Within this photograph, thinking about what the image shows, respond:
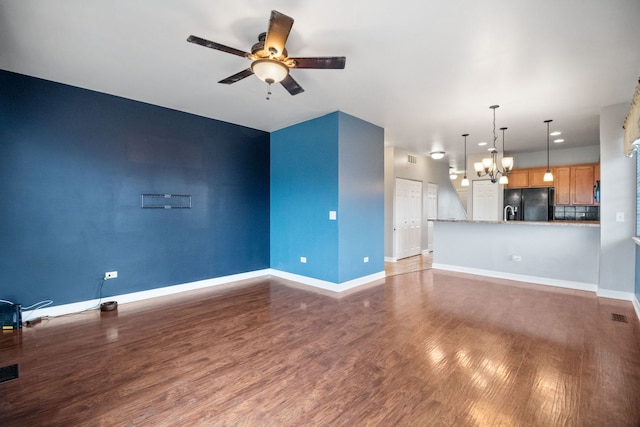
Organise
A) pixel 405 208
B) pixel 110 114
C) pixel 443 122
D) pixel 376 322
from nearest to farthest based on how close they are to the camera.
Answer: pixel 376 322, pixel 110 114, pixel 443 122, pixel 405 208

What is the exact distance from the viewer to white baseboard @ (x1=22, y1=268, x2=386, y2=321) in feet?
11.5

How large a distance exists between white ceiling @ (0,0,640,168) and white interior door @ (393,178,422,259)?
3.02 meters

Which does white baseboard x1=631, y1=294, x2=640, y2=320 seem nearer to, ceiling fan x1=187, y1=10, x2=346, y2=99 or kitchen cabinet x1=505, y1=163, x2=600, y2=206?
kitchen cabinet x1=505, y1=163, x2=600, y2=206

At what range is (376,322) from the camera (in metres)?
3.29

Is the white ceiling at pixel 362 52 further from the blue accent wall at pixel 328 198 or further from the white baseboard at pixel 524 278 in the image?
the white baseboard at pixel 524 278

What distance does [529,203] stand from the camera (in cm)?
697

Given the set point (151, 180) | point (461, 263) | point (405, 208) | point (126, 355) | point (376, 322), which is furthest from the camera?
point (405, 208)

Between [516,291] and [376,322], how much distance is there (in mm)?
2749

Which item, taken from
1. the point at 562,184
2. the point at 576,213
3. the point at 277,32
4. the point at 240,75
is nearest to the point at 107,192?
the point at 240,75

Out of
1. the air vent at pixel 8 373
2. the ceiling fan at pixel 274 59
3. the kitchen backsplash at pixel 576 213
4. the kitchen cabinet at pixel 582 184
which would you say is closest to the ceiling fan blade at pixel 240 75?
the ceiling fan at pixel 274 59

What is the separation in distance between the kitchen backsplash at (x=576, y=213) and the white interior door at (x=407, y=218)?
10.3ft

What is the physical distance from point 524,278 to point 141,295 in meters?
6.38

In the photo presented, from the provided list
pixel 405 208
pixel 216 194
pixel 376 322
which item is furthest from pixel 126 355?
pixel 405 208

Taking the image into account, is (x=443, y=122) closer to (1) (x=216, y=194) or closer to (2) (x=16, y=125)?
(1) (x=216, y=194)
